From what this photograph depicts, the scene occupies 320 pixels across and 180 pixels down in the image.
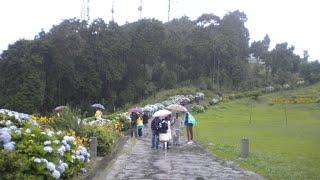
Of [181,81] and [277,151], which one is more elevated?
[181,81]

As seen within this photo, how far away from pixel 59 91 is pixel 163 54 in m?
18.8

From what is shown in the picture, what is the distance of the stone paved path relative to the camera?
49.3 feet

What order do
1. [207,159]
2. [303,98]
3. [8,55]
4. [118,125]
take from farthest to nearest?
[303,98] < [8,55] < [118,125] < [207,159]

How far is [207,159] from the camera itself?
1973cm

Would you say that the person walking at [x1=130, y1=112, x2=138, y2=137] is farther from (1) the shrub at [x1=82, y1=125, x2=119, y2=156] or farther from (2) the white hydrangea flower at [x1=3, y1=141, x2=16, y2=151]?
(2) the white hydrangea flower at [x1=3, y1=141, x2=16, y2=151]

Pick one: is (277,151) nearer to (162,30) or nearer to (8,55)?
(8,55)

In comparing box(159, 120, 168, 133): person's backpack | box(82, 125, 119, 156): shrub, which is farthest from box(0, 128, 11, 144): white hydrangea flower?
box(159, 120, 168, 133): person's backpack

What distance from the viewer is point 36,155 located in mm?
10562

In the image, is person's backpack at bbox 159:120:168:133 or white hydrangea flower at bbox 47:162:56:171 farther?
person's backpack at bbox 159:120:168:133

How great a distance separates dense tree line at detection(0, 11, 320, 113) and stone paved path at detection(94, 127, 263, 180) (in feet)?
114

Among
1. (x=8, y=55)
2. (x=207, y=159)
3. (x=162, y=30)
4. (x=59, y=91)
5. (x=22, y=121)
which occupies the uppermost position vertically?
(x=162, y=30)

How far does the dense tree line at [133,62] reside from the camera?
56.0 m

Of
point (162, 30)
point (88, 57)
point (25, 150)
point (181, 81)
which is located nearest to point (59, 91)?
point (88, 57)

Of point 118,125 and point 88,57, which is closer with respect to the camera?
point 118,125
